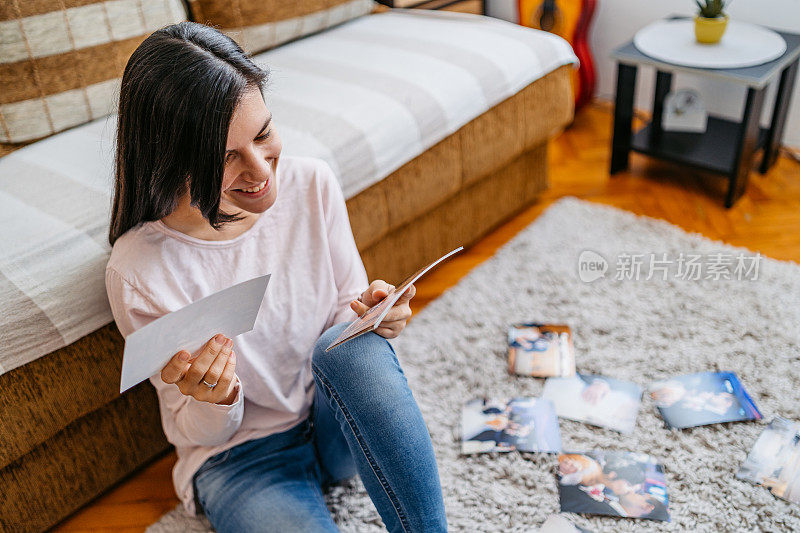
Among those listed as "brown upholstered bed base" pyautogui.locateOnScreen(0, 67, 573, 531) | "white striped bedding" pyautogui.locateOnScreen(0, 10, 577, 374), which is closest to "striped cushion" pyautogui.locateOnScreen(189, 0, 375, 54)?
"white striped bedding" pyautogui.locateOnScreen(0, 10, 577, 374)

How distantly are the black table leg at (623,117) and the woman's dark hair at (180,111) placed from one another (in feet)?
4.65

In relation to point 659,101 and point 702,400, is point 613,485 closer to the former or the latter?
point 702,400

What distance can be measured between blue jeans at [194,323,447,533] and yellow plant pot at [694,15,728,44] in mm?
1435

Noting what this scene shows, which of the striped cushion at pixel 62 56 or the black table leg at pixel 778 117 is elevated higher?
the striped cushion at pixel 62 56

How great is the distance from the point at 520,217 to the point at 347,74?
0.70 m

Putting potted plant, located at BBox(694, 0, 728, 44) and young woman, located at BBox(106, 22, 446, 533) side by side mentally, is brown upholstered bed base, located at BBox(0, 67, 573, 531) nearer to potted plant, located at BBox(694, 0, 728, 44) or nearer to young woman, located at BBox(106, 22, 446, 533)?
young woman, located at BBox(106, 22, 446, 533)

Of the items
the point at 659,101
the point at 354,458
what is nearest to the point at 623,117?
the point at 659,101

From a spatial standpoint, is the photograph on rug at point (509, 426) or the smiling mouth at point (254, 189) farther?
the photograph on rug at point (509, 426)

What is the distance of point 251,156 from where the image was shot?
0.86 meters

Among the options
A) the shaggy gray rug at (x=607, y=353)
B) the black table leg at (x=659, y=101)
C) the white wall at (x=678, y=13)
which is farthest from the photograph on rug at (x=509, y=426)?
the white wall at (x=678, y=13)

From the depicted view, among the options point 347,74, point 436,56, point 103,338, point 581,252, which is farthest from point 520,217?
point 103,338

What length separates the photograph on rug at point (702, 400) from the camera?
133 centimetres

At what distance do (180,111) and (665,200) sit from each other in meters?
1.61

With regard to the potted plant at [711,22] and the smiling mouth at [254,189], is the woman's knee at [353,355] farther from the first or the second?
the potted plant at [711,22]
